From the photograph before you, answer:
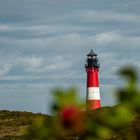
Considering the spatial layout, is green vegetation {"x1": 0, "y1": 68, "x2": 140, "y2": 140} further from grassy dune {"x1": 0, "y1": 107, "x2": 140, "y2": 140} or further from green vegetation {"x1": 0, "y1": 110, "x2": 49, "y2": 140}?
green vegetation {"x1": 0, "y1": 110, "x2": 49, "y2": 140}

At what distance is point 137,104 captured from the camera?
198 centimetres

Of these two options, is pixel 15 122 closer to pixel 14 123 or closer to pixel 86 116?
pixel 14 123

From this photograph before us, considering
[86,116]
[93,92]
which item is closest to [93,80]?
[93,92]

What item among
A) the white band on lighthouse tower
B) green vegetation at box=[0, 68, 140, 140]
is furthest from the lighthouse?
green vegetation at box=[0, 68, 140, 140]

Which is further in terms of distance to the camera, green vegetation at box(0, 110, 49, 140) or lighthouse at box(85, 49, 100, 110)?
lighthouse at box(85, 49, 100, 110)

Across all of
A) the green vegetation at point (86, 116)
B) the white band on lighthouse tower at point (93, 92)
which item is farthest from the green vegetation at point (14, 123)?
the green vegetation at point (86, 116)

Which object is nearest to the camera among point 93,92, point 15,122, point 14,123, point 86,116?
point 86,116

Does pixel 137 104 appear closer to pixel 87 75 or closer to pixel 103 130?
pixel 103 130

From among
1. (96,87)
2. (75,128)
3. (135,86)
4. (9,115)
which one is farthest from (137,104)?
(96,87)

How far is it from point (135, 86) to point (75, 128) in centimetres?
25

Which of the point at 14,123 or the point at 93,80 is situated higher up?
the point at 93,80

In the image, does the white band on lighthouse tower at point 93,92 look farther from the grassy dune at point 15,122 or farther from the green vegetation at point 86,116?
the green vegetation at point 86,116

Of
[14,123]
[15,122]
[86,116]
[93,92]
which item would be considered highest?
[93,92]

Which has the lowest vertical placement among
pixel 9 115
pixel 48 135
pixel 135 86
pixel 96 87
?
pixel 48 135
